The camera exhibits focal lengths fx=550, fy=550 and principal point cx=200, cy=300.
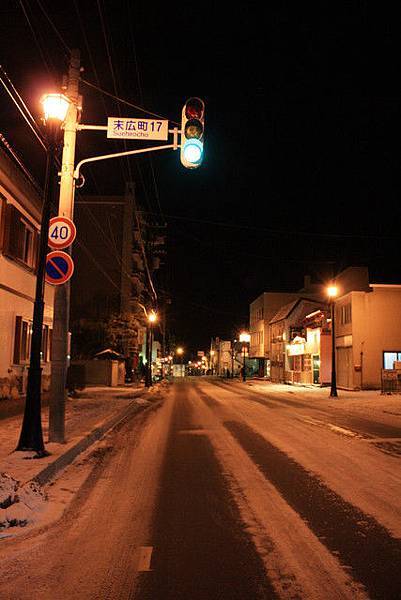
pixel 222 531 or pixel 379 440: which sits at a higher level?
pixel 379 440

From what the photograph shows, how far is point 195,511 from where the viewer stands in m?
6.43

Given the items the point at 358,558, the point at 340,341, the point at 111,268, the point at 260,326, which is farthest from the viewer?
the point at 260,326

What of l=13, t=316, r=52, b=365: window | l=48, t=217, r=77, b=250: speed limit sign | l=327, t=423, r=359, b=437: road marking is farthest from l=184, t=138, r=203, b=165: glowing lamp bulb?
l=13, t=316, r=52, b=365: window

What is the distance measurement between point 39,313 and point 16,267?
8.44m

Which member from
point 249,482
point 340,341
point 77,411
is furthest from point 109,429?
point 340,341

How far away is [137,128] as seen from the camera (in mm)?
11219

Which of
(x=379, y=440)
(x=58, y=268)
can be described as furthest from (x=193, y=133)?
(x=379, y=440)

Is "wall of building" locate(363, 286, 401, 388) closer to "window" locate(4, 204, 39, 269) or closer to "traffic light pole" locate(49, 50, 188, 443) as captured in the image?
"window" locate(4, 204, 39, 269)

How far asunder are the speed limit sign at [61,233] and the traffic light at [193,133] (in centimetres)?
256

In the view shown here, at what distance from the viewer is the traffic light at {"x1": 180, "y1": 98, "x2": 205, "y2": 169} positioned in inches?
400

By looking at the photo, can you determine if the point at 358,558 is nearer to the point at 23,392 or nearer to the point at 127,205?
the point at 23,392

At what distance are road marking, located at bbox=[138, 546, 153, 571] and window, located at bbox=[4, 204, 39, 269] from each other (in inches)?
497

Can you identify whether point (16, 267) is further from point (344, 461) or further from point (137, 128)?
point (344, 461)

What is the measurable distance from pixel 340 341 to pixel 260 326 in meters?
39.2
